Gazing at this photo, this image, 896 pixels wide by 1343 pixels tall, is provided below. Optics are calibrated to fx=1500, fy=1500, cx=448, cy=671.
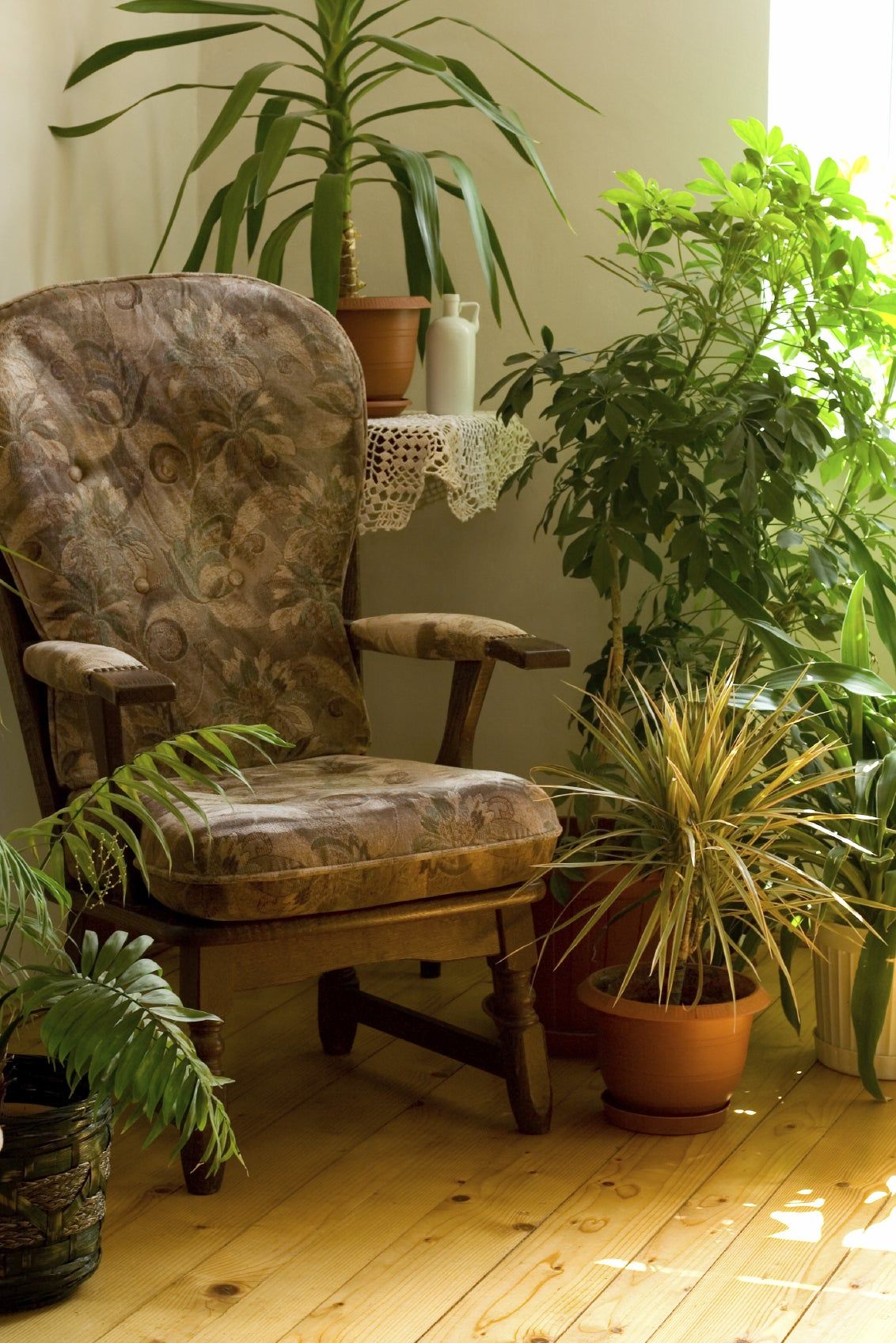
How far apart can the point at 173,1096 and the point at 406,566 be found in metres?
1.75

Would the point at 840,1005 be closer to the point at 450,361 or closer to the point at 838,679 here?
the point at 838,679

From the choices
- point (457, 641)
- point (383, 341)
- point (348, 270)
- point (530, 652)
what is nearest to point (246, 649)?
point (457, 641)

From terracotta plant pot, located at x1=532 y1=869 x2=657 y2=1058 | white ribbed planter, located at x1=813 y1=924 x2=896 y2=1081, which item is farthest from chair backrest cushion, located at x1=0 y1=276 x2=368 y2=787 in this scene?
white ribbed planter, located at x1=813 y1=924 x2=896 y2=1081

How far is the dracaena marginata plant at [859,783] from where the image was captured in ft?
6.79

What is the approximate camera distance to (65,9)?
2.51m

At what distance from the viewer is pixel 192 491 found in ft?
7.45

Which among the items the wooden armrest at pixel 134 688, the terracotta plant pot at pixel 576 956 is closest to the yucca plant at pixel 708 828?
the terracotta plant pot at pixel 576 956

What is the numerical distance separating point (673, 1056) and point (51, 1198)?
0.84 m

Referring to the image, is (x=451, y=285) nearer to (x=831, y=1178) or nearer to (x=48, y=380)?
(x=48, y=380)

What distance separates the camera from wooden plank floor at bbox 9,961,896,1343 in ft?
5.16

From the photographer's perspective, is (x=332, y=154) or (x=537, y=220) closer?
(x=332, y=154)

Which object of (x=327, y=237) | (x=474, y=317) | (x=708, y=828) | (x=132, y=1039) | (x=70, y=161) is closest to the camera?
(x=132, y=1039)

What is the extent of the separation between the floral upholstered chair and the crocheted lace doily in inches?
3.8

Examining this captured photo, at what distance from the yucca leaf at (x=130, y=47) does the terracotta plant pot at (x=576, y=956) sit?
59.5 inches
